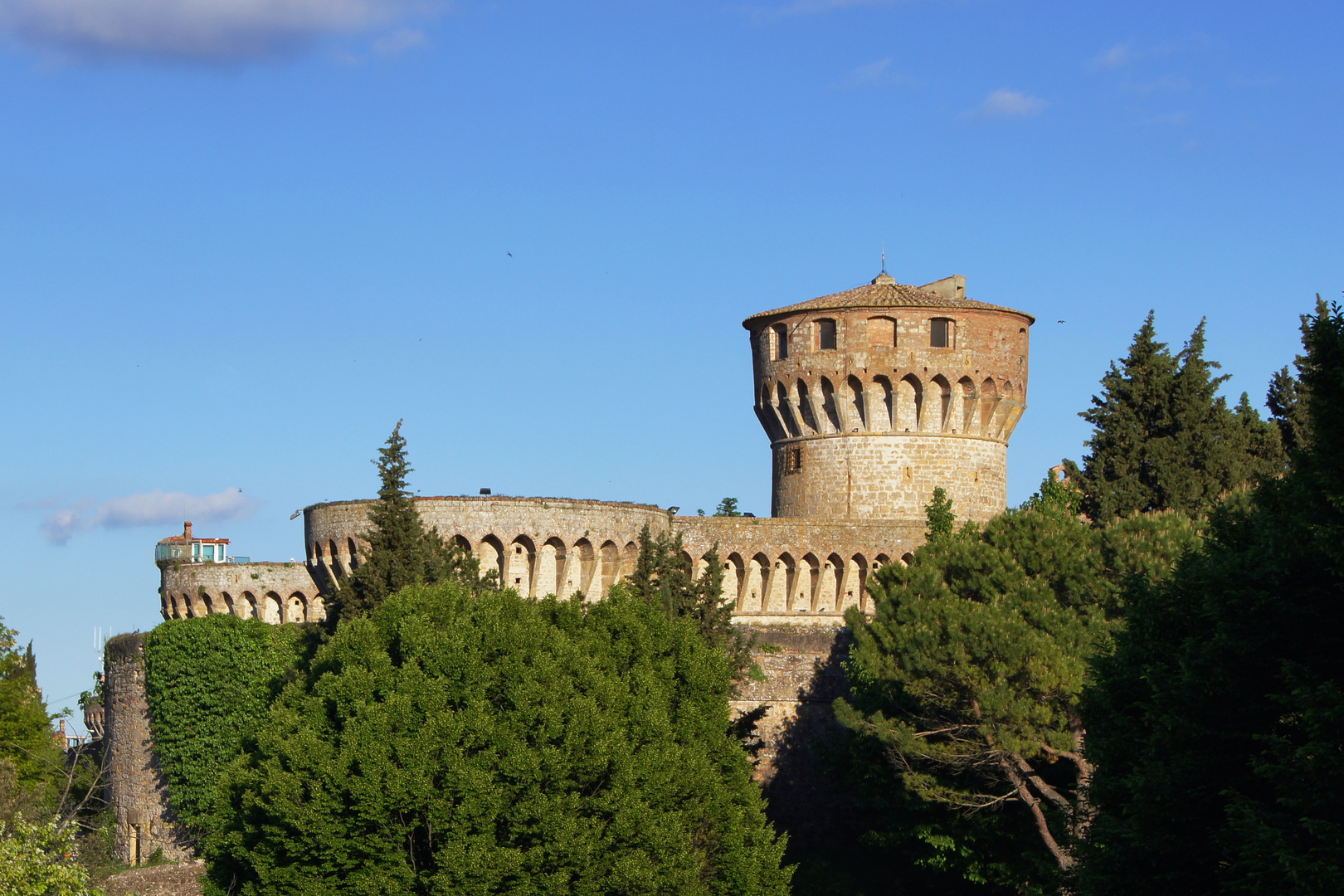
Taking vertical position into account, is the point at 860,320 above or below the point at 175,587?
above

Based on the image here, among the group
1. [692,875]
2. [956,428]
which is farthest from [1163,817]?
[956,428]

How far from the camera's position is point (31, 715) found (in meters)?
49.6

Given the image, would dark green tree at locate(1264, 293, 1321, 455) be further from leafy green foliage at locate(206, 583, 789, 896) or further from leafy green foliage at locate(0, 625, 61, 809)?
leafy green foliage at locate(0, 625, 61, 809)

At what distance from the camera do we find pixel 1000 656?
3322 centimetres

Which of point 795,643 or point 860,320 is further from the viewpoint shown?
point 860,320

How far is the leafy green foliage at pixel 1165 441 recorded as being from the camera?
44.2 m

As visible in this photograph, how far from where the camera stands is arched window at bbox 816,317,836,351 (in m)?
47.8

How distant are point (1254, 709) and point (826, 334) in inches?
1215

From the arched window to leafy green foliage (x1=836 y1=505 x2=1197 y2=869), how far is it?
11797 mm

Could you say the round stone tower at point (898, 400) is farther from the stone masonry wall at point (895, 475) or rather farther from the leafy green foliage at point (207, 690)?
the leafy green foliage at point (207, 690)

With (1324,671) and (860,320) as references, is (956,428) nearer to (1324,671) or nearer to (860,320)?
(860,320)

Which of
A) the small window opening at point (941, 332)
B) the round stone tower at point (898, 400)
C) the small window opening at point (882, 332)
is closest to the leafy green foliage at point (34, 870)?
the round stone tower at point (898, 400)

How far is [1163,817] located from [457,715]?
1385 cm

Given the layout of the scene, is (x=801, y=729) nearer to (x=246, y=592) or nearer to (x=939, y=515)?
(x=939, y=515)
